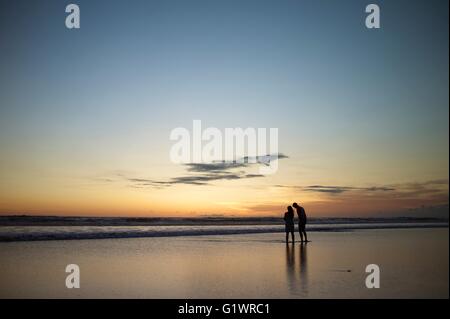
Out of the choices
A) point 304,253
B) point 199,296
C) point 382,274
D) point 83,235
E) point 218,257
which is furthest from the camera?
point 83,235

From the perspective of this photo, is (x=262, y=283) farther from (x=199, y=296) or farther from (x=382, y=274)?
(x=382, y=274)

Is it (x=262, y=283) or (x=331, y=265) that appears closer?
(x=262, y=283)

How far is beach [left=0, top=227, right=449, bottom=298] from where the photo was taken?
860 centimetres

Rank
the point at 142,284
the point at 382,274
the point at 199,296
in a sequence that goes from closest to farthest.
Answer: the point at 199,296
the point at 142,284
the point at 382,274

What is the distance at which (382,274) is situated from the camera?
10633 millimetres

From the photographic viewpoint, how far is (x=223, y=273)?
1083 centimetres

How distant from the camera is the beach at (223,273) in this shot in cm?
860
